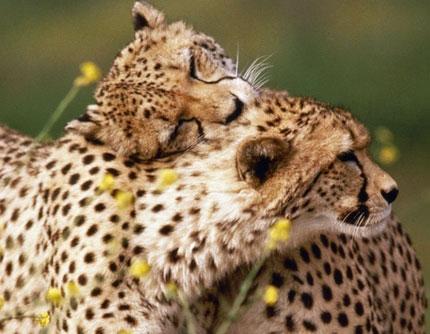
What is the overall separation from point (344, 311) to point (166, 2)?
35.2 feet

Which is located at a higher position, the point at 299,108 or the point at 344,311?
the point at 299,108

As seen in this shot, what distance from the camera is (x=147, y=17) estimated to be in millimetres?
5547

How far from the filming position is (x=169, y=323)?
4.81 meters

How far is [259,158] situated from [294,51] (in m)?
9.05

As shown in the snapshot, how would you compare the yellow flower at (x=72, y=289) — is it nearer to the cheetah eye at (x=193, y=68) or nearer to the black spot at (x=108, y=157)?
the black spot at (x=108, y=157)

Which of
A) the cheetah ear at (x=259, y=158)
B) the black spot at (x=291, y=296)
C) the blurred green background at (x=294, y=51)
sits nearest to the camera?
the cheetah ear at (x=259, y=158)

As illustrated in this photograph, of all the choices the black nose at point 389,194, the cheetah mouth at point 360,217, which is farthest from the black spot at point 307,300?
the black nose at point 389,194

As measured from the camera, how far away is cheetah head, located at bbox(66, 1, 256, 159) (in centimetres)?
479

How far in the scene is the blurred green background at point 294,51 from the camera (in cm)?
1181

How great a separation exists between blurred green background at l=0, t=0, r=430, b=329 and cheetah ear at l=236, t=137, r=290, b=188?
5.30 m

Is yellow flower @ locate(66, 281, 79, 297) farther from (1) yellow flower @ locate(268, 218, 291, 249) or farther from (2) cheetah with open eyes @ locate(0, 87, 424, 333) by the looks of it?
(1) yellow flower @ locate(268, 218, 291, 249)

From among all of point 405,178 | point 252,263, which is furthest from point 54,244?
point 405,178

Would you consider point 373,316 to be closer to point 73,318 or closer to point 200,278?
point 200,278

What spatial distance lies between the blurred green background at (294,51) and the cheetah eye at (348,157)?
512 cm
